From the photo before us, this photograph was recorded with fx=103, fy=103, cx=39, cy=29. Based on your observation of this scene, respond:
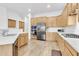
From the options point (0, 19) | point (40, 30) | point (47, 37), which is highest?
point (0, 19)

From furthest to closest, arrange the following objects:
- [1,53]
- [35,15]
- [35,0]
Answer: [35,15] → [1,53] → [35,0]

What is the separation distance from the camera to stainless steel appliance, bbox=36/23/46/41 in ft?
23.9

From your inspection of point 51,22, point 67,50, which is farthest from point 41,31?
A: point 67,50

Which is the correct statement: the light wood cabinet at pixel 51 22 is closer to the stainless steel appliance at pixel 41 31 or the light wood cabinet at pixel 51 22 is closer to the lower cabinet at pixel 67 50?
the stainless steel appliance at pixel 41 31

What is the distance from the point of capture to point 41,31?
743 centimetres

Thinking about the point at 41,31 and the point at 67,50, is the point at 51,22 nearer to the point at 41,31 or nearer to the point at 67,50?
the point at 41,31

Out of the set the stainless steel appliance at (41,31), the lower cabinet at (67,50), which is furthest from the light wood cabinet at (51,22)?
the lower cabinet at (67,50)

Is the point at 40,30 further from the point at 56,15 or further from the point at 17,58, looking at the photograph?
the point at 17,58

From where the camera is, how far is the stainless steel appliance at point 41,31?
7.28m

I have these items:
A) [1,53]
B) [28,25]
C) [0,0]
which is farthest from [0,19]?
[28,25]

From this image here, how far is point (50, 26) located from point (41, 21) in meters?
0.77

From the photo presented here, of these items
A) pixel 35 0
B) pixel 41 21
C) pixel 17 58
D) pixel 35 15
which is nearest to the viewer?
pixel 17 58

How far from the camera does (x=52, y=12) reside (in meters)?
7.42

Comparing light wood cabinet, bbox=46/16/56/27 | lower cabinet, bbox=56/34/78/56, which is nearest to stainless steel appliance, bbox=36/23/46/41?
light wood cabinet, bbox=46/16/56/27
